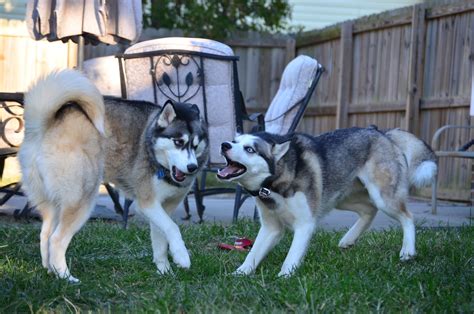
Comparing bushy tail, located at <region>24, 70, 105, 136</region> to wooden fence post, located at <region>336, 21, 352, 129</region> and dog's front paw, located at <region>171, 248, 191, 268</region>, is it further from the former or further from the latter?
wooden fence post, located at <region>336, 21, 352, 129</region>

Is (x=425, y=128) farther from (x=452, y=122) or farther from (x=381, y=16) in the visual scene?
(x=381, y=16)

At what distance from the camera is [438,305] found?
376cm

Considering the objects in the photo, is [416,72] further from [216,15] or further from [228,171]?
[228,171]

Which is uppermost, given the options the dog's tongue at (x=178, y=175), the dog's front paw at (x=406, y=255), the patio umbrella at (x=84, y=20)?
the patio umbrella at (x=84, y=20)

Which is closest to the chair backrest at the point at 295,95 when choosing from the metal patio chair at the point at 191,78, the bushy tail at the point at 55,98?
the metal patio chair at the point at 191,78

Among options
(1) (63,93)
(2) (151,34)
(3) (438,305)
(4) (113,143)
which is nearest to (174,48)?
(4) (113,143)

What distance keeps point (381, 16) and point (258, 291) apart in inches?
328

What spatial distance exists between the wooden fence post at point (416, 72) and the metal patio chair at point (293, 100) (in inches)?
132

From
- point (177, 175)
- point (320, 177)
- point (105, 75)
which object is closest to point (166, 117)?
point (177, 175)

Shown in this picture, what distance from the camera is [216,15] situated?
1366 cm

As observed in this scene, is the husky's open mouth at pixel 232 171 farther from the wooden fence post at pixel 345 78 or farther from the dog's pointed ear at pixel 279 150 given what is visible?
the wooden fence post at pixel 345 78

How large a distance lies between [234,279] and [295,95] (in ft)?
10.8

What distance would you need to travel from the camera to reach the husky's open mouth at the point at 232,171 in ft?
15.5

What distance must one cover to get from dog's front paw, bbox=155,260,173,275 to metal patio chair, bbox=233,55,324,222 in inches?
88.6
